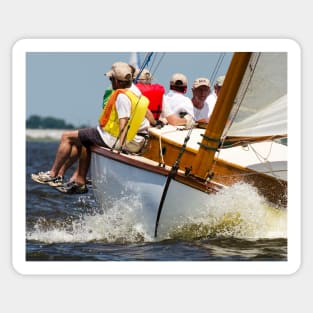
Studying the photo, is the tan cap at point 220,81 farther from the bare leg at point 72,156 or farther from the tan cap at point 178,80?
the bare leg at point 72,156

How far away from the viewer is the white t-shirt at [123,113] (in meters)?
12.2

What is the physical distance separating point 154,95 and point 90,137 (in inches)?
31.0

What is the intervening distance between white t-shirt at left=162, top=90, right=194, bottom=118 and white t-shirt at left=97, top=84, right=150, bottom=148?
1.63 ft

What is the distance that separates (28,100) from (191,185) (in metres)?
1.62

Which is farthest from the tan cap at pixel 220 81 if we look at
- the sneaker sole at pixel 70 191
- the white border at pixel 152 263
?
the sneaker sole at pixel 70 191

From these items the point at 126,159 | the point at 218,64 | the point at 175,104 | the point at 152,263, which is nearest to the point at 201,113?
the point at 175,104

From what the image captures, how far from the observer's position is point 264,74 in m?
11.7

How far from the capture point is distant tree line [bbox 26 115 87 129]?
38.9 feet

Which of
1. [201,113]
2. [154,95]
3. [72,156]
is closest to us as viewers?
[72,156]

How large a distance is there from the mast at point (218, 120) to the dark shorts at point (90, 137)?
110 cm

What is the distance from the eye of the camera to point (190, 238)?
12102 mm

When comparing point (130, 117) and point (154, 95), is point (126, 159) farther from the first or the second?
point (154, 95)

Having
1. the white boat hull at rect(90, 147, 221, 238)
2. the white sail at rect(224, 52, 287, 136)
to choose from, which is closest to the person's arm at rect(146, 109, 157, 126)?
the white boat hull at rect(90, 147, 221, 238)

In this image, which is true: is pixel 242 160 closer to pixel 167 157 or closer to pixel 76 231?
pixel 167 157
